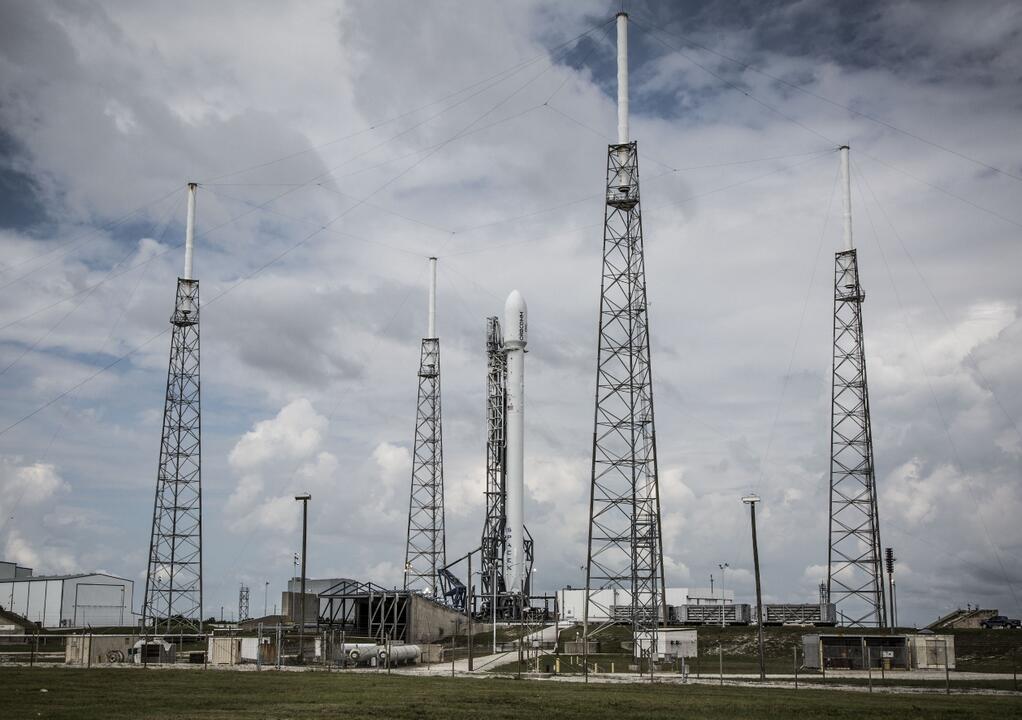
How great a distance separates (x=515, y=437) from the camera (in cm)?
9600

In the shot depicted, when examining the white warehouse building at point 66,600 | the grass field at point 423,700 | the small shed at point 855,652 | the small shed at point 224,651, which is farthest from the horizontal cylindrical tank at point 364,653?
the white warehouse building at point 66,600

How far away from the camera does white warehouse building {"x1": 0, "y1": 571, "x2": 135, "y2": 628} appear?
350 ft

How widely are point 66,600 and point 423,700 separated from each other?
88.4 m

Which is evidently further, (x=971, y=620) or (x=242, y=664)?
(x=971, y=620)

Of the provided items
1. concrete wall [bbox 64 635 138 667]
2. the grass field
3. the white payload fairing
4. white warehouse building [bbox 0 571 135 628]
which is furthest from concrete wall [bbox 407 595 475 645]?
white warehouse building [bbox 0 571 135 628]

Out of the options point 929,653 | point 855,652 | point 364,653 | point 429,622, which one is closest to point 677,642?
point 855,652

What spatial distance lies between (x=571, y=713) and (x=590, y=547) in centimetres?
2852

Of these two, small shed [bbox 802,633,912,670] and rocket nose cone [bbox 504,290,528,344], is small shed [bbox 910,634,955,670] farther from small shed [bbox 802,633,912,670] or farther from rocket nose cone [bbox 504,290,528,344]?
rocket nose cone [bbox 504,290,528,344]

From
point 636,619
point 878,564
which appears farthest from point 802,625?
point 636,619

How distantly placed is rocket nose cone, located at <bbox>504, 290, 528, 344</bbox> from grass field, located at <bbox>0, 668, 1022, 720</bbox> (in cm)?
5478

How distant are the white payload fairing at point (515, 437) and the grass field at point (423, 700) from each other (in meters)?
52.0

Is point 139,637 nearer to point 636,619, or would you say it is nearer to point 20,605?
point 636,619

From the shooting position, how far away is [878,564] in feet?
227

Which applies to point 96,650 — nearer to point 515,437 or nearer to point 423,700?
point 423,700
